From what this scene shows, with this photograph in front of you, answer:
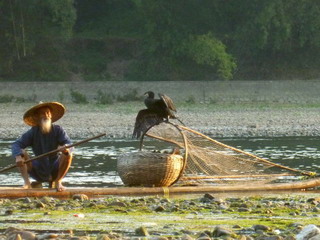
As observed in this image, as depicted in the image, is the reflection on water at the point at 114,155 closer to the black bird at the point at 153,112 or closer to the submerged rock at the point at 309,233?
the black bird at the point at 153,112

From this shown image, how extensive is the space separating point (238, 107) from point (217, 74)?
29.3ft

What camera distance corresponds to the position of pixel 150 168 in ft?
45.4

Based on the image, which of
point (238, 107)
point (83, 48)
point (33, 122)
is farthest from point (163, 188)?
point (83, 48)

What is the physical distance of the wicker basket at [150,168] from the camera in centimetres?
1385

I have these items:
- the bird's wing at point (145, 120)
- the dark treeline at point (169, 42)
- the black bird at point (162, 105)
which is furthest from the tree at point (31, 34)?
the black bird at point (162, 105)

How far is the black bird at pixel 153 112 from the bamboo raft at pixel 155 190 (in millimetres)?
1041

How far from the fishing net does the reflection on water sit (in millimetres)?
1278

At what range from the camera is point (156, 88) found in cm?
4169

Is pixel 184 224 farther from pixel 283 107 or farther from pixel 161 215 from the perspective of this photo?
pixel 283 107

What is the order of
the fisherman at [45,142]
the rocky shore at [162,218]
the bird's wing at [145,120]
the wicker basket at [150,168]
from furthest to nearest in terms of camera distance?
1. the bird's wing at [145,120]
2. the wicker basket at [150,168]
3. the fisherman at [45,142]
4. the rocky shore at [162,218]

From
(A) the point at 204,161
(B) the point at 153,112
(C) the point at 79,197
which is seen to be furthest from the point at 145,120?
(C) the point at 79,197

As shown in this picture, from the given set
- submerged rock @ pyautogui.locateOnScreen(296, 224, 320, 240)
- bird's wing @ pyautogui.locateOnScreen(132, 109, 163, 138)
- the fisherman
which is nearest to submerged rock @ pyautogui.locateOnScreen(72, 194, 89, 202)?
the fisherman

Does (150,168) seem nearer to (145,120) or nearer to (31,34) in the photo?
(145,120)

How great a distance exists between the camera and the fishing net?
14.7 m
